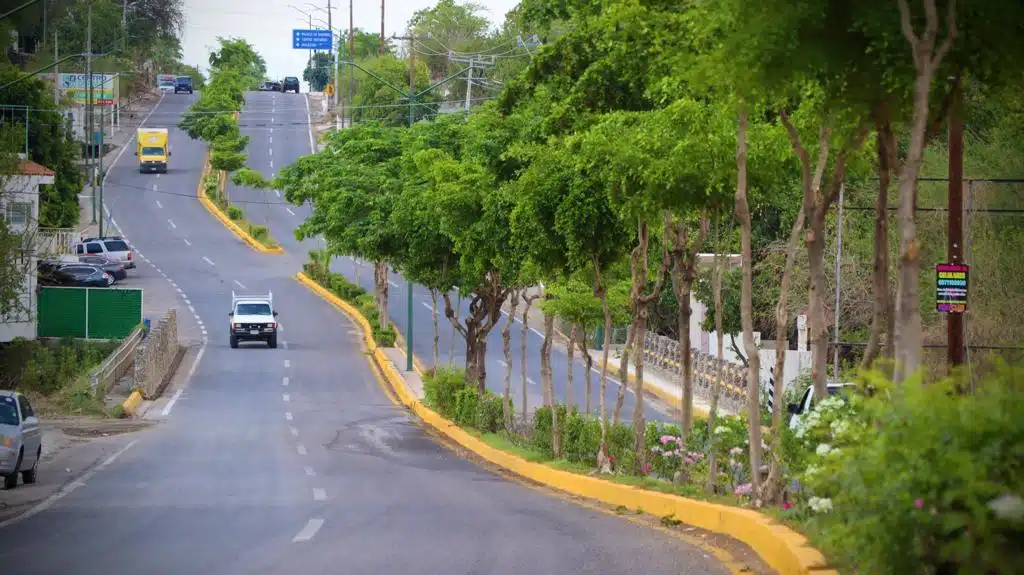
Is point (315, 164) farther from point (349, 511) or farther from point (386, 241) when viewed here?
point (349, 511)

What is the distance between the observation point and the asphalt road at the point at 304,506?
13086 mm

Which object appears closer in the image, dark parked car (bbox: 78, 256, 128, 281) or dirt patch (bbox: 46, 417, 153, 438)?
dirt patch (bbox: 46, 417, 153, 438)

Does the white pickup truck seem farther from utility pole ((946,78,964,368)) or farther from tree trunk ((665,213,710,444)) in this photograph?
utility pole ((946,78,964,368))

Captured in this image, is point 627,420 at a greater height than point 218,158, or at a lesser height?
lesser

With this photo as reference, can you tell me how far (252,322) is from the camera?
54.8 meters

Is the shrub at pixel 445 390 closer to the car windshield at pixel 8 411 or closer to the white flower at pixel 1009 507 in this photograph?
the car windshield at pixel 8 411

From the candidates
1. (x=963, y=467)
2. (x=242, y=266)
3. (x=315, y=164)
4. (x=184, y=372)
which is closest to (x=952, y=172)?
(x=963, y=467)

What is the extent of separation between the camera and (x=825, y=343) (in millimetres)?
13352

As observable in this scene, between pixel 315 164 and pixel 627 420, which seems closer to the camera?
pixel 627 420

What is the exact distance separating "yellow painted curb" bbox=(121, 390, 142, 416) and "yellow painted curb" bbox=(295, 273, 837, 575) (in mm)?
11479

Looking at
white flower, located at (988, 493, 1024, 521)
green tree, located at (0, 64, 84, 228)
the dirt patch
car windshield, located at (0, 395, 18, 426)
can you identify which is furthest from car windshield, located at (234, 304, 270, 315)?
white flower, located at (988, 493, 1024, 521)

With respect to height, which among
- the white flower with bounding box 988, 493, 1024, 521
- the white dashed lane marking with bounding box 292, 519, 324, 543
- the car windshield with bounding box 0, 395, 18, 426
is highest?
the white flower with bounding box 988, 493, 1024, 521

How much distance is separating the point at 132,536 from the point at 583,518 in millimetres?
5345

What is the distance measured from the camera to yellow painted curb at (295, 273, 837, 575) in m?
10.6
